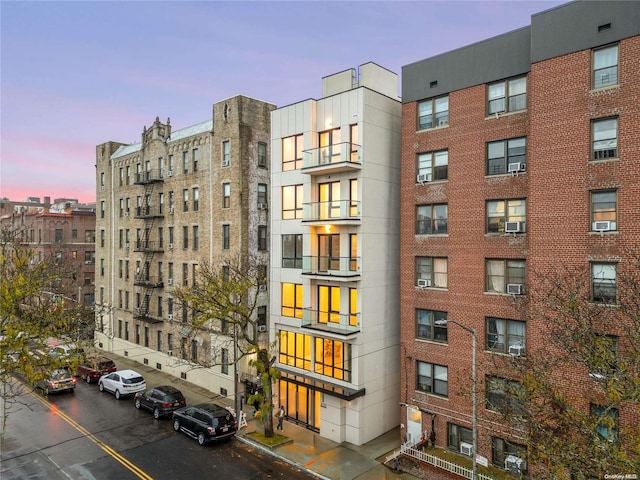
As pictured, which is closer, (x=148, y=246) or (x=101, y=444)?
(x=101, y=444)

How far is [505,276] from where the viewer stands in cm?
2130

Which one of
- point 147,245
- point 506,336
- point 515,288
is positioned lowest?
point 506,336

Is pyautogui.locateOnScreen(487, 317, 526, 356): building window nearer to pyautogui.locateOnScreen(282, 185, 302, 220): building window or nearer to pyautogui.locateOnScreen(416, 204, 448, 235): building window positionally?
pyautogui.locateOnScreen(416, 204, 448, 235): building window

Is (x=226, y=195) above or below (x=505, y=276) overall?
above

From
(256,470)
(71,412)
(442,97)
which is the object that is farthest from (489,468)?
(71,412)

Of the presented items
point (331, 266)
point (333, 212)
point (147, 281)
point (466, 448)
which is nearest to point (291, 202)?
point (333, 212)

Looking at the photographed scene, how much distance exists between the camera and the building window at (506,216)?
2081 centimetres

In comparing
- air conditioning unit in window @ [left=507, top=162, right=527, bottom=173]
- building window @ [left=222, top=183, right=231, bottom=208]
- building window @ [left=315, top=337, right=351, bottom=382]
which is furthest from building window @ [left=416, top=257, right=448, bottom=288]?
building window @ [left=222, top=183, right=231, bottom=208]

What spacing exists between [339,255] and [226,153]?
13.0 meters

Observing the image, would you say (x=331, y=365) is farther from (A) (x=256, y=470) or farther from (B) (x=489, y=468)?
(B) (x=489, y=468)

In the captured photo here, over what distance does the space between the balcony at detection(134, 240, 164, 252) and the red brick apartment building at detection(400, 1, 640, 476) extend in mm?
23217

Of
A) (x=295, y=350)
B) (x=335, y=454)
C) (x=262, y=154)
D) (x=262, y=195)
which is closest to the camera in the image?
(x=335, y=454)

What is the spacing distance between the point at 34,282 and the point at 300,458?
47.4ft

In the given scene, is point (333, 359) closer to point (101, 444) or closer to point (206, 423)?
point (206, 423)
